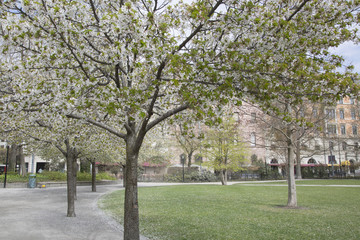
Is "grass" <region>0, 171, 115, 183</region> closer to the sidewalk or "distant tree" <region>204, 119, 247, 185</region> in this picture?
"distant tree" <region>204, 119, 247, 185</region>

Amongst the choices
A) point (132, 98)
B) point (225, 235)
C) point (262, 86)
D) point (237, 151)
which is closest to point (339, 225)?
point (225, 235)

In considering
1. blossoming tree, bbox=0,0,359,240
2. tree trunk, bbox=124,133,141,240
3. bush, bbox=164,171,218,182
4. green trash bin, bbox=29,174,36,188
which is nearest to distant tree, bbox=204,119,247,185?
bush, bbox=164,171,218,182

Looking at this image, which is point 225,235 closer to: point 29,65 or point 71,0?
point 29,65

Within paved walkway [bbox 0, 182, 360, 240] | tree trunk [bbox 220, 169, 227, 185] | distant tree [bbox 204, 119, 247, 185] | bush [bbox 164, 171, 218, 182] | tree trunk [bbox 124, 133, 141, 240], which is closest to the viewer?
tree trunk [bbox 124, 133, 141, 240]

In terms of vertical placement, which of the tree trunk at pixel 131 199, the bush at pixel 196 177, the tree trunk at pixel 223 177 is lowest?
the bush at pixel 196 177

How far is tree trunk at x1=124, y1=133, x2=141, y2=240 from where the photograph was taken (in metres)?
5.82

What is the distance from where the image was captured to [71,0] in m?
5.64

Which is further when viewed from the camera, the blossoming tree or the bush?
the bush

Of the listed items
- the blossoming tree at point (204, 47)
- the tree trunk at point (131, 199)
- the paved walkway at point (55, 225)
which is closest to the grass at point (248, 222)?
the paved walkway at point (55, 225)

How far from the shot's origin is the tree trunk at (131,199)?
5820 mm

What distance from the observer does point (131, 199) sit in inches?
234

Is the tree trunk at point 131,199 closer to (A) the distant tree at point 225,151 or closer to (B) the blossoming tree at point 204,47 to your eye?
(B) the blossoming tree at point 204,47

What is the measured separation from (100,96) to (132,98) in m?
0.74

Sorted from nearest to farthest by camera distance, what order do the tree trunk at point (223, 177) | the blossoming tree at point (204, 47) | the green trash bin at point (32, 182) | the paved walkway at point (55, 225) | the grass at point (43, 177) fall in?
the blossoming tree at point (204, 47) → the paved walkway at point (55, 225) → the green trash bin at point (32, 182) → the grass at point (43, 177) → the tree trunk at point (223, 177)
